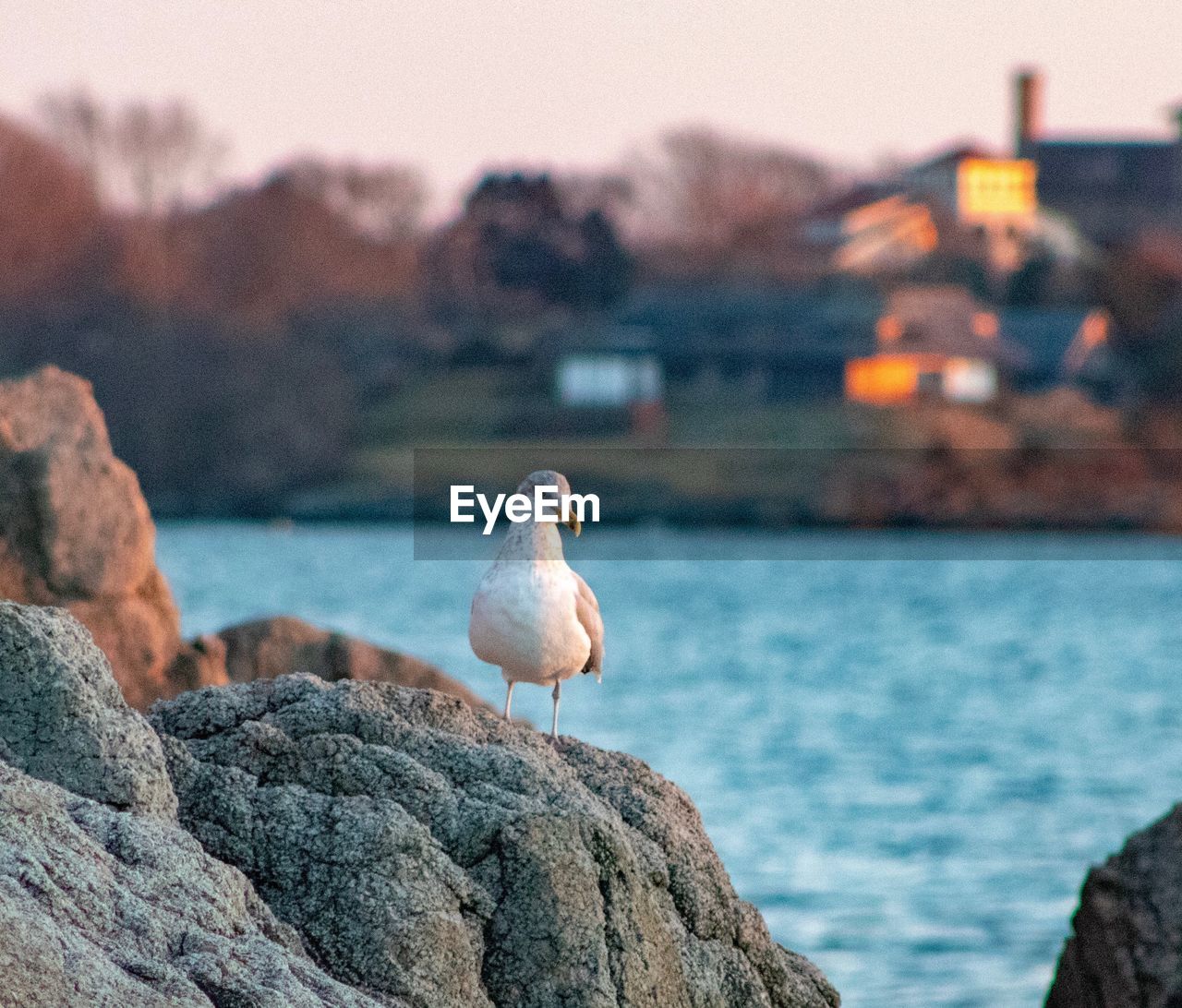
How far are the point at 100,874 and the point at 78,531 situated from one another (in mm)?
4890

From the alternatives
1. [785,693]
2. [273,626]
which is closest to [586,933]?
[273,626]

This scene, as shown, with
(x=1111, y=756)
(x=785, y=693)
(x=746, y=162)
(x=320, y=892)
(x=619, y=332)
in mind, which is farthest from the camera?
(x=746, y=162)

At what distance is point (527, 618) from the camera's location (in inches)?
261

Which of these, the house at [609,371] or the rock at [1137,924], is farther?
the house at [609,371]

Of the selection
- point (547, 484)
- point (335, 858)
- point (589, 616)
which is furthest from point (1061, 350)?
point (335, 858)

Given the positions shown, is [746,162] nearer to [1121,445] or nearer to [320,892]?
[1121,445]

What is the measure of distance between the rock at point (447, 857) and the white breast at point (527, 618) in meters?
0.40

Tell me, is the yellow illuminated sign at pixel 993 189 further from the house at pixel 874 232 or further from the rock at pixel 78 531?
the rock at pixel 78 531

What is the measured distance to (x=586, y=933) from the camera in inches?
217

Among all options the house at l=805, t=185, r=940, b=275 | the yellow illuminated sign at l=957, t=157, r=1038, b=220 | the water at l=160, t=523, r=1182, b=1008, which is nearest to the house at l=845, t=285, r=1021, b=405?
the house at l=805, t=185, r=940, b=275

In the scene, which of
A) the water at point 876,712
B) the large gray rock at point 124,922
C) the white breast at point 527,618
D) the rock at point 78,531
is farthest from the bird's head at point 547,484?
the water at point 876,712

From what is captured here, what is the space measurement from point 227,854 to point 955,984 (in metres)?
10.2

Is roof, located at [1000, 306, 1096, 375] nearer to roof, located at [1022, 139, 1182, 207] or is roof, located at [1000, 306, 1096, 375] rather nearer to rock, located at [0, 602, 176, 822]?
roof, located at [1022, 139, 1182, 207]

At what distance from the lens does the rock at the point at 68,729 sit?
527 cm
